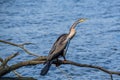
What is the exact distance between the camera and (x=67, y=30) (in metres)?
26.4

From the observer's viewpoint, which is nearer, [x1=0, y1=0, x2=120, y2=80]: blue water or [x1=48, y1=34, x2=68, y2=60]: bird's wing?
[x1=48, y1=34, x2=68, y2=60]: bird's wing

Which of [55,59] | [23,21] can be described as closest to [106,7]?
[23,21]

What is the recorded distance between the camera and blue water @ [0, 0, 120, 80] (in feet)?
59.8

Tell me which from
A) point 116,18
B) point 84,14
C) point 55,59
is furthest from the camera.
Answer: point 84,14

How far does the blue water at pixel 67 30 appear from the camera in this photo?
18.2 meters

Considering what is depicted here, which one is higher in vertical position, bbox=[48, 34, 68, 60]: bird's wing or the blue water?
bbox=[48, 34, 68, 60]: bird's wing

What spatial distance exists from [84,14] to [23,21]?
472cm

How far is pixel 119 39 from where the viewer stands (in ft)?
77.3

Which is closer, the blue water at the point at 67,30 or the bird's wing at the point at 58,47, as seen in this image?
the bird's wing at the point at 58,47

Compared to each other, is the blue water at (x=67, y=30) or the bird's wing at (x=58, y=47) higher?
the bird's wing at (x=58, y=47)

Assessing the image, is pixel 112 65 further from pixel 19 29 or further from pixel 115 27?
pixel 19 29

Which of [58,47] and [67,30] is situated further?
[67,30]

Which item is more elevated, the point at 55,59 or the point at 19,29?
the point at 55,59

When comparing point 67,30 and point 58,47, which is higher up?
point 58,47
